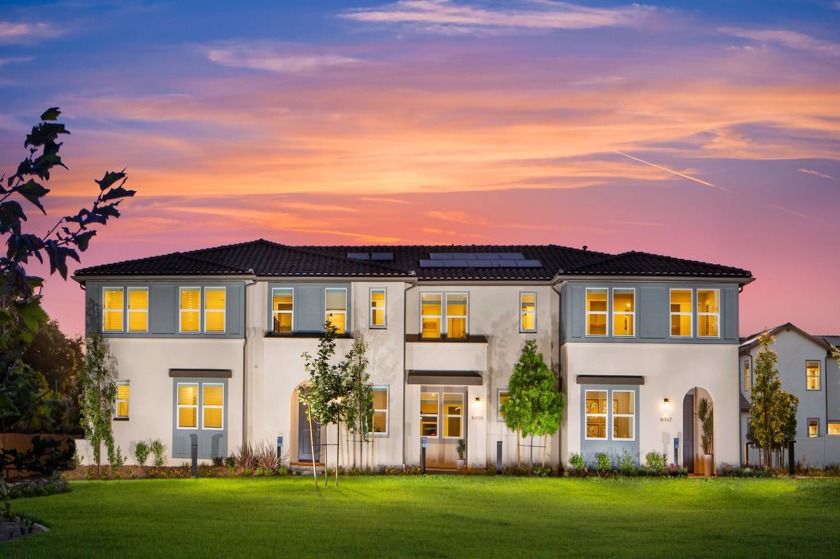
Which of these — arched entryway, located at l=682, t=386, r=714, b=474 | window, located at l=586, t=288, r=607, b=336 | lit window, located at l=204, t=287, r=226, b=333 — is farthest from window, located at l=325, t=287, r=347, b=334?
arched entryway, located at l=682, t=386, r=714, b=474

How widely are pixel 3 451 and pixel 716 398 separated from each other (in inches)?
1162

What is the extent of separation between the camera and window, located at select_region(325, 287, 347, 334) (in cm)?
3512

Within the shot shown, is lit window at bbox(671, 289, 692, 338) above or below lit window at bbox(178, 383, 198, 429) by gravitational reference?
above

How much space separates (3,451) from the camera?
7375 mm

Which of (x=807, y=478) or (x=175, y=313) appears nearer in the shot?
(x=807, y=478)

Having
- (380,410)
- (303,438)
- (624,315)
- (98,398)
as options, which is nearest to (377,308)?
(380,410)

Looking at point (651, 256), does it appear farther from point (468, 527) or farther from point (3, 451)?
point (3, 451)

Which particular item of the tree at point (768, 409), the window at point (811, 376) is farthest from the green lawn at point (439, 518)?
the window at point (811, 376)

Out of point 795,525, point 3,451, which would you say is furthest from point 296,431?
point 3,451

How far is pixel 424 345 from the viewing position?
3588 centimetres

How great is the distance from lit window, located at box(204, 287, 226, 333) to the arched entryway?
50.1ft

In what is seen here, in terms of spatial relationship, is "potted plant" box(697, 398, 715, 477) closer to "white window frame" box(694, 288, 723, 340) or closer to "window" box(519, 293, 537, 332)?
"white window frame" box(694, 288, 723, 340)

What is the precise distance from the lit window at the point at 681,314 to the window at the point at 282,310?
476 inches

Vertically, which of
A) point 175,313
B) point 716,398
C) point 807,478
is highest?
point 175,313
